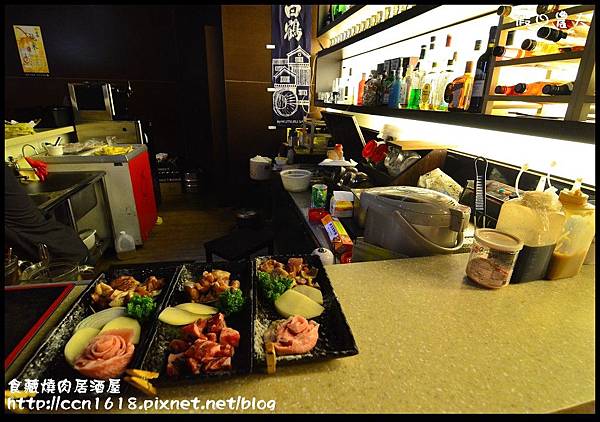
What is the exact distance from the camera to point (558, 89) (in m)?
0.97

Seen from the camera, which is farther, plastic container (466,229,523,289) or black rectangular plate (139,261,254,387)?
plastic container (466,229,523,289)

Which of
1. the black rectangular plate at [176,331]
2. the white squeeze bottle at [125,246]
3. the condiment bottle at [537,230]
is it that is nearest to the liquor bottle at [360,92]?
the condiment bottle at [537,230]

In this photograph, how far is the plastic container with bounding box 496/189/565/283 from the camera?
103 centimetres

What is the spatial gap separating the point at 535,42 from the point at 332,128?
7.29 feet

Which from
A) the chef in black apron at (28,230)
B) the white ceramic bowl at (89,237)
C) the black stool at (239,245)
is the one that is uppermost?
the chef in black apron at (28,230)

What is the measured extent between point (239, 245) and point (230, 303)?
174 centimetres

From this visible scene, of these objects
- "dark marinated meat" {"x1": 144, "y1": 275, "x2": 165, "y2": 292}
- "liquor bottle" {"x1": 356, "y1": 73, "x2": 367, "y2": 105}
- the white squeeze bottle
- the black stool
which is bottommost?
the white squeeze bottle

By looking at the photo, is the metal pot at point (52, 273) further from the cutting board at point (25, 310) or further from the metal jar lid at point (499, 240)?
the metal jar lid at point (499, 240)

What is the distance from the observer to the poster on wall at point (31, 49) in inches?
189

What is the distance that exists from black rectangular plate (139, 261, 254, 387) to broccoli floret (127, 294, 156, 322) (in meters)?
0.04

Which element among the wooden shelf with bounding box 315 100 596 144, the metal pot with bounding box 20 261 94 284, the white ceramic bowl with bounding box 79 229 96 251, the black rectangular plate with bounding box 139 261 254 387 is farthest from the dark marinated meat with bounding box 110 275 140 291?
the white ceramic bowl with bounding box 79 229 96 251

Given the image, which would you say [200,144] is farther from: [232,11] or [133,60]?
[232,11]

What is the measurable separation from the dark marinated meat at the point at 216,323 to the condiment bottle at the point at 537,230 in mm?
1017

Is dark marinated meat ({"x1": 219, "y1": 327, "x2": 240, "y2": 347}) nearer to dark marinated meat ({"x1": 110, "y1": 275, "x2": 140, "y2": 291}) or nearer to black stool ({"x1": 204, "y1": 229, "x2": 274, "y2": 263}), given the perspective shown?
dark marinated meat ({"x1": 110, "y1": 275, "x2": 140, "y2": 291})
